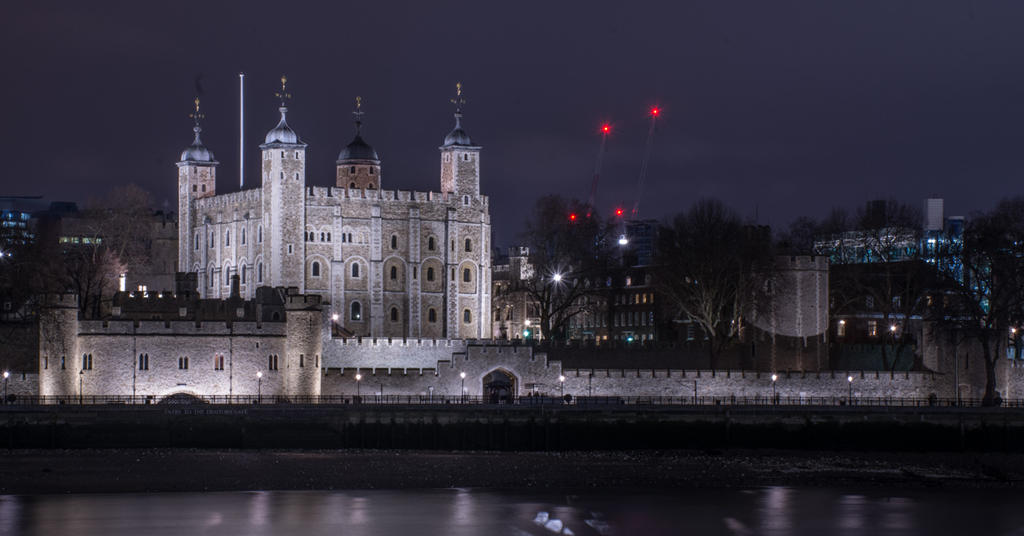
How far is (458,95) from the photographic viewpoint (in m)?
104

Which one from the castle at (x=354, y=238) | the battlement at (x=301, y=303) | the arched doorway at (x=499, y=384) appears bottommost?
the arched doorway at (x=499, y=384)

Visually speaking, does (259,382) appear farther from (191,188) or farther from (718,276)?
(191,188)

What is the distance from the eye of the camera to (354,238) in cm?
9869

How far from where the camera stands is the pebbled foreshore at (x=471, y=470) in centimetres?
5109

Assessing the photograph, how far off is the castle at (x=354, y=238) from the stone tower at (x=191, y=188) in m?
0.06

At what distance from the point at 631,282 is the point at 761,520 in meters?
67.9

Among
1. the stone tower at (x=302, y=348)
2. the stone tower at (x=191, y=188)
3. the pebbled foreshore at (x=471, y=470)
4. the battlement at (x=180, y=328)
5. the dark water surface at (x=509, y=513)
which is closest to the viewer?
the dark water surface at (x=509, y=513)

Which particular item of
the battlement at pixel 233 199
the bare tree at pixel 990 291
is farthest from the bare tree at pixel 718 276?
the battlement at pixel 233 199

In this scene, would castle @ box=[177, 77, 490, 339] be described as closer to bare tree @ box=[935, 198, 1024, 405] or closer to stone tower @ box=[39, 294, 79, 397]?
stone tower @ box=[39, 294, 79, 397]

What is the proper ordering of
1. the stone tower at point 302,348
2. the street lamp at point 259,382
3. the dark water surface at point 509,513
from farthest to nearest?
the stone tower at point 302,348
the street lamp at point 259,382
the dark water surface at point 509,513

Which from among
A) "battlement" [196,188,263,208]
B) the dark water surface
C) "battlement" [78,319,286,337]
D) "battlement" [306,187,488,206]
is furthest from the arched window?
the dark water surface

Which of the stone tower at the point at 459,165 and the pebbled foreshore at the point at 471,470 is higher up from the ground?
the stone tower at the point at 459,165

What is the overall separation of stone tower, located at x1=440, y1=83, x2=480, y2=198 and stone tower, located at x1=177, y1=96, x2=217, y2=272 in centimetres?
1404

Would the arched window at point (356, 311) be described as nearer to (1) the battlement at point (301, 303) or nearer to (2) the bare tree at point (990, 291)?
(1) the battlement at point (301, 303)
